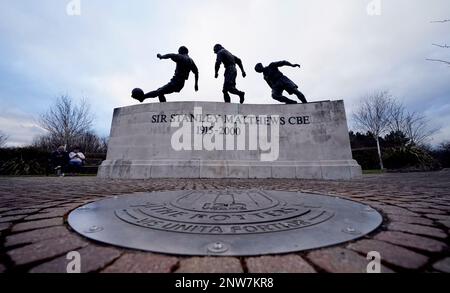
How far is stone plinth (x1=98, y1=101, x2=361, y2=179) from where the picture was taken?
6.58 metres

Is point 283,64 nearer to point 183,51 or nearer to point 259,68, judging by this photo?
point 259,68

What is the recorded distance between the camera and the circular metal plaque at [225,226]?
1.05 m

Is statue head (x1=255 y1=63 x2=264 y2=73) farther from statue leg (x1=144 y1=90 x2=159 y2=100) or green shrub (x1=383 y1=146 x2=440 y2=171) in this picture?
green shrub (x1=383 y1=146 x2=440 y2=171)

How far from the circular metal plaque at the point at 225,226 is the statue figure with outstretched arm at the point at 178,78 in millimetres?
6126

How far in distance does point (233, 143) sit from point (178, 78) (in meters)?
2.82

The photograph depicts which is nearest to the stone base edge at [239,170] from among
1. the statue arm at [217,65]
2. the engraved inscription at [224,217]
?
the statue arm at [217,65]

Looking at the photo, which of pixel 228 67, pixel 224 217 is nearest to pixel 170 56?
pixel 228 67

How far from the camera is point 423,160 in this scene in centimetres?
1205

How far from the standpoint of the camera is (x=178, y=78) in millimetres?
7402

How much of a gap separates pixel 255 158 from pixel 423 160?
1096 centimetres

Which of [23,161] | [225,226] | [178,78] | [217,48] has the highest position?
[217,48]

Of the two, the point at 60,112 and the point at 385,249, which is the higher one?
the point at 60,112
